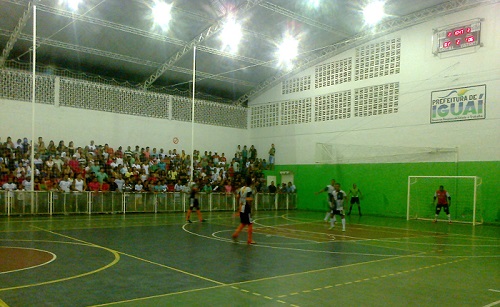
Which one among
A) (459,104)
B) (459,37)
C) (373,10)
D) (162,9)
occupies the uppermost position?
(373,10)

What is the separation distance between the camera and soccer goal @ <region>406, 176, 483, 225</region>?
2417cm

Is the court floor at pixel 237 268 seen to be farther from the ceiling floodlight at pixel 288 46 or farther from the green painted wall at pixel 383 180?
the ceiling floodlight at pixel 288 46

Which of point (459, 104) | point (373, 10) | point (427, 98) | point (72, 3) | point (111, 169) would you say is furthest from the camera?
point (427, 98)

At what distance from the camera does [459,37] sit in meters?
25.4

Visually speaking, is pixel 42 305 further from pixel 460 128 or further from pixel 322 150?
pixel 322 150

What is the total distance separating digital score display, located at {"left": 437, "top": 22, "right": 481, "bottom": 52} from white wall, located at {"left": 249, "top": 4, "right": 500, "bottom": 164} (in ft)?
1.07

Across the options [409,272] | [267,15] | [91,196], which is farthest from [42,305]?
[267,15]

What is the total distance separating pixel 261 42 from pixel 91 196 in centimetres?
1446

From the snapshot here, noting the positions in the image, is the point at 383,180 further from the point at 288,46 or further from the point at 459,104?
the point at 288,46

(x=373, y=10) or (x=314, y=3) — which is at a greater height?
(x=314, y=3)

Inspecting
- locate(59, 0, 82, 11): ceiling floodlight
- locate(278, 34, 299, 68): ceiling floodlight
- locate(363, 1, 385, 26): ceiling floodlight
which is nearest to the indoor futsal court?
locate(363, 1, 385, 26): ceiling floodlight

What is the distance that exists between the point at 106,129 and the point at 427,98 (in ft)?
66.9

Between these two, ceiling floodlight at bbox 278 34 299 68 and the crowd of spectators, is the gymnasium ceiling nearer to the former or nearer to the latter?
ceiling floodlight at bbox 278 34 299 68

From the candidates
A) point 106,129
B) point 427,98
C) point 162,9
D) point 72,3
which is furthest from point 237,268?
point 106,129
